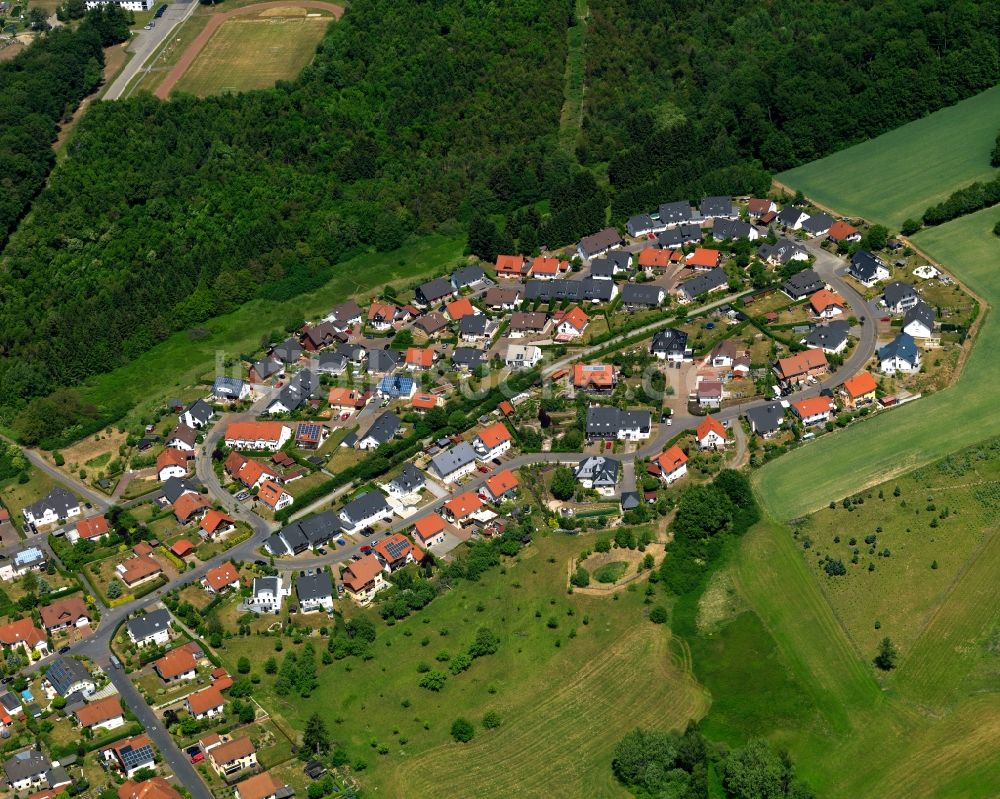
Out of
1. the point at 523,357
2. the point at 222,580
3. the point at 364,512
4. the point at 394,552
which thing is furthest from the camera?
the point at 523,357

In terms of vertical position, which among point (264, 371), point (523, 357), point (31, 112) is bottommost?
point (523, 357)

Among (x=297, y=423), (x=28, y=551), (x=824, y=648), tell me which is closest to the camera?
(x=824, y=648)

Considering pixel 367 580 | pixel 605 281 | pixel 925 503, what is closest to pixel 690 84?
pixel 605 281

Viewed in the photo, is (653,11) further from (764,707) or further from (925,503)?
(764,707)

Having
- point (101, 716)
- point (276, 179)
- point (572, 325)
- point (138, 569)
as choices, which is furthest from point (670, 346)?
point (101, 716)

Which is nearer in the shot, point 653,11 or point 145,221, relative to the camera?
point 145,221

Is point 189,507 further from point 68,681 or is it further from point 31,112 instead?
point 31,112
